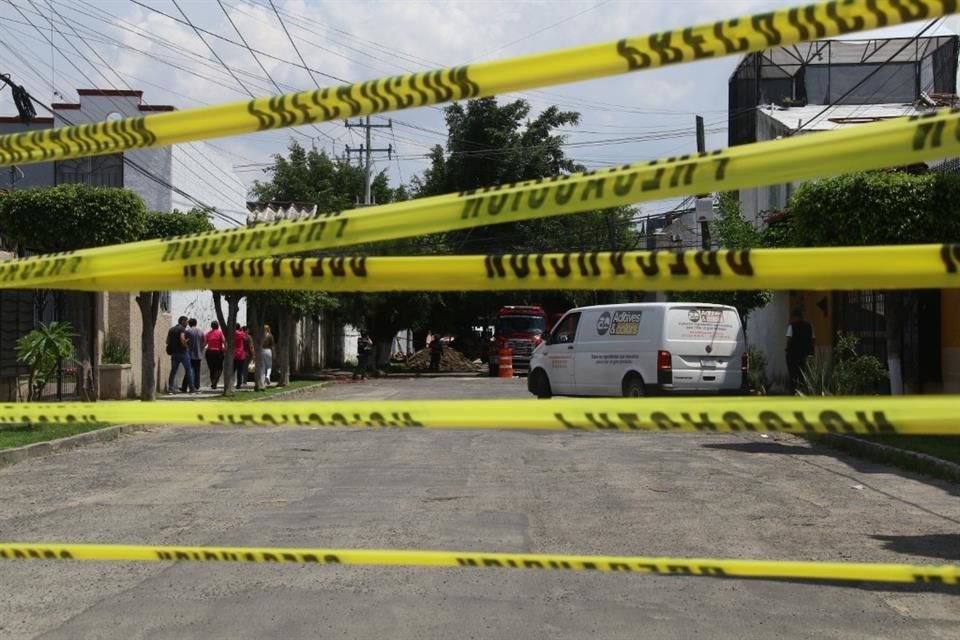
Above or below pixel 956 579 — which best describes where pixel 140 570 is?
below

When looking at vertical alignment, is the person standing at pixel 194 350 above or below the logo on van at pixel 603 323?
below

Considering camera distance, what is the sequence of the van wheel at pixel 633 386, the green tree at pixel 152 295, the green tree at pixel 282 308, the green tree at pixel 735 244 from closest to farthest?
the van wheel at pixel 633 386 < the green tree at pixel 152 295 < the green tree at pixel 735 244 < the green tree at pixel 282 308

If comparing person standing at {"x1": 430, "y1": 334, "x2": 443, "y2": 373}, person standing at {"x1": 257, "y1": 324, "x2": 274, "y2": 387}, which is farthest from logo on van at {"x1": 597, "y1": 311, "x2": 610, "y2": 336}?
person standing at {"x1": 430, "y1": 334, "x2": 443, "y2": 373}

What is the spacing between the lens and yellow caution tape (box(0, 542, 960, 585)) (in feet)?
8.53

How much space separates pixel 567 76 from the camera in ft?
8.57

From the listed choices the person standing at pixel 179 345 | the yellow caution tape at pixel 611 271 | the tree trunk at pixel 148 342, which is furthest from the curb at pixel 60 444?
the yellow caution tape at pixel 611 271

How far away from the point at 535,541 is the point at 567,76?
15.1ft

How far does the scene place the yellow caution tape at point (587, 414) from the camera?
8.05ft

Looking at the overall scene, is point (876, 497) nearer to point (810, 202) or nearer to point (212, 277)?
point (810, 202)

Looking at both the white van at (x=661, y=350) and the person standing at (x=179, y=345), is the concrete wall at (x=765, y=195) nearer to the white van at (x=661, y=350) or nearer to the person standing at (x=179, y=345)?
the white van at (x=661, y=350)

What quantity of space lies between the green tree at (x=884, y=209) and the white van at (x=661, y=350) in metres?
3.90

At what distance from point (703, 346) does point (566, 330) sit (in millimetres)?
3499

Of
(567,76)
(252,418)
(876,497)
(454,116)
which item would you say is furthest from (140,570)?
(454,116)

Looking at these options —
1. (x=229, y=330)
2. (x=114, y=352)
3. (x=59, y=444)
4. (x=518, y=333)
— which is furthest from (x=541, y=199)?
(x=518, y=333)
